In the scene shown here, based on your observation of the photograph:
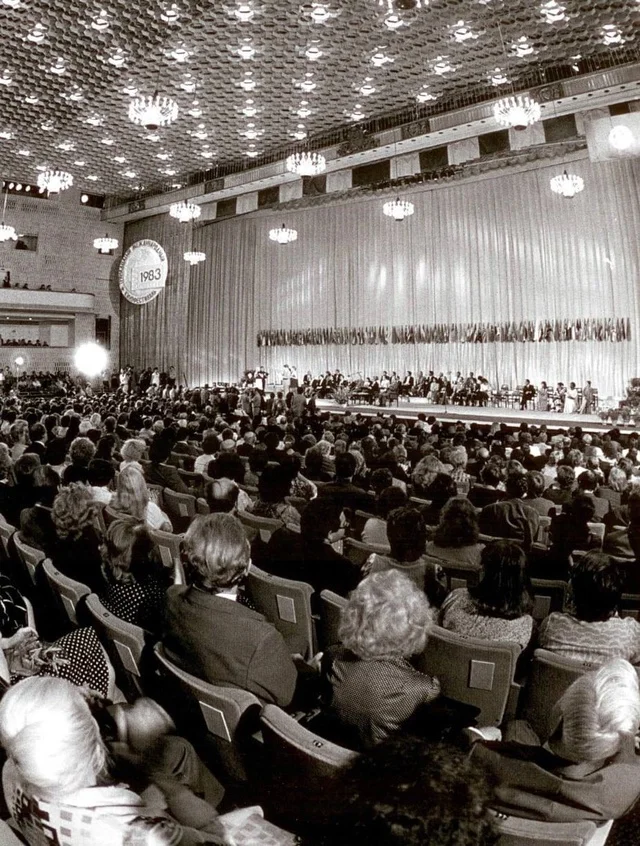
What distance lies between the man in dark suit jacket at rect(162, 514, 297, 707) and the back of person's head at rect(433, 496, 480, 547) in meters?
1.83

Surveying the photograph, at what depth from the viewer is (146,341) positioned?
2780cm

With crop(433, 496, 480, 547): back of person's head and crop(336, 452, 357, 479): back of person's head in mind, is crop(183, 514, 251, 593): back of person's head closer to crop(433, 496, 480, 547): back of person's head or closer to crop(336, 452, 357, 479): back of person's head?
crop(433, 496, 480, 547): back of person's head

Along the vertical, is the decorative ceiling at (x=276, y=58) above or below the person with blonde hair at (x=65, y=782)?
above

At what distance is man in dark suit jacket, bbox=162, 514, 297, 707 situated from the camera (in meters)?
2.38

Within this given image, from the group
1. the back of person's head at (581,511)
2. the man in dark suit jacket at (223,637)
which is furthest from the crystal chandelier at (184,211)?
the man in dark suit jacket at (223,637)

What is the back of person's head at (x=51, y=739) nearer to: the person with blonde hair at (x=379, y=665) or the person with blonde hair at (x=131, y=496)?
the person with blonde hair at (x=379, y=665)

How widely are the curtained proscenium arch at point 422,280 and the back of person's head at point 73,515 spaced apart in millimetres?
16336

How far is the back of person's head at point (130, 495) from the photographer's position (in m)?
4.51

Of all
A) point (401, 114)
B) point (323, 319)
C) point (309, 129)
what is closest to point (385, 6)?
point (401, 114)

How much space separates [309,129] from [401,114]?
2.58 meters

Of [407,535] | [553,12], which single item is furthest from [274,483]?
[553,12]

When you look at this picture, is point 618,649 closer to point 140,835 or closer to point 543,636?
point 543,636

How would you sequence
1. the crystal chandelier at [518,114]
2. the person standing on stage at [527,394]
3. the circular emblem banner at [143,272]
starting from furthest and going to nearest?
the circular emblem banner at [143,272]
the person standing on stage at [527,394]
the crystal chandelier at [518,114]

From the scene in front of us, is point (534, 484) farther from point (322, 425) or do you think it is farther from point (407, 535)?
point (322, 425)
